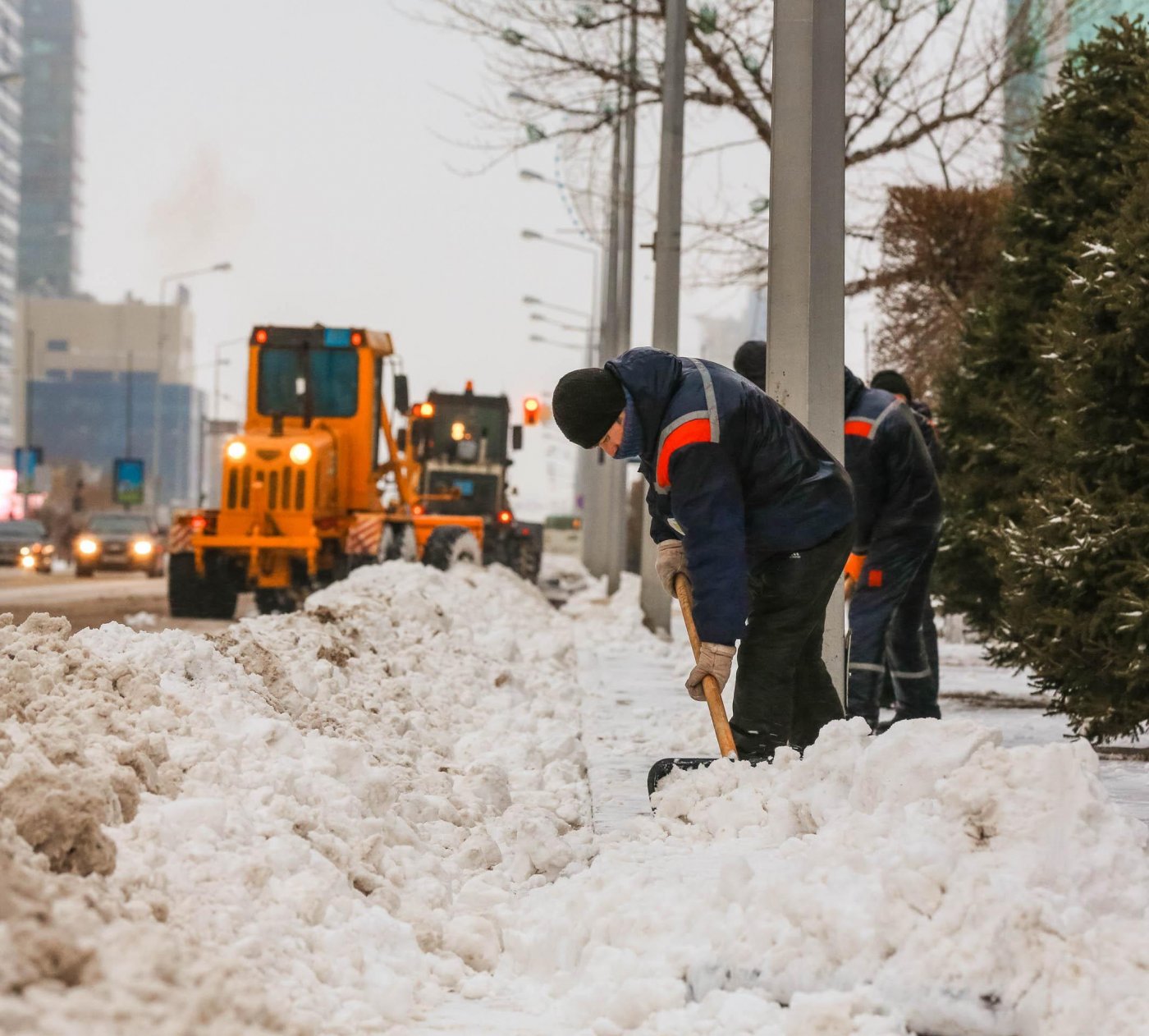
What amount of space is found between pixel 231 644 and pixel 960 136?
12789mm

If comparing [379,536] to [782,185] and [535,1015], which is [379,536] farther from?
[535,1015]

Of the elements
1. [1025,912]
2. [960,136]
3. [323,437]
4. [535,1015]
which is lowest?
[535,1015]

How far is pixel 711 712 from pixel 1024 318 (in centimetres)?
551

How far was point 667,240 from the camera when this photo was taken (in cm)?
1670

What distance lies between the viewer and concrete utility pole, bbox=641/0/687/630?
16.2 metres

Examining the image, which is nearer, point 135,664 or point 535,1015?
point 535,1015

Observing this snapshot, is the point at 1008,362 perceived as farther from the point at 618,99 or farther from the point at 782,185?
the point at 618,99

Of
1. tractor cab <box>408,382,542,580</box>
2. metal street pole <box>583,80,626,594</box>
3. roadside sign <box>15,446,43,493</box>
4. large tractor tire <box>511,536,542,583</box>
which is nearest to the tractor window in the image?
metal street pole <box>583,80,626,594</box>

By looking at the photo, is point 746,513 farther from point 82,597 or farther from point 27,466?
point 27,466

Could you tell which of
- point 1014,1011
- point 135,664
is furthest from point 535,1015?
point 135,664

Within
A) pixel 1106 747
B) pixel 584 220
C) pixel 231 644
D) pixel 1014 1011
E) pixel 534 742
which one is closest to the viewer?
pixel 1014 1011

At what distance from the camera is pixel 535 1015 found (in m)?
3.89

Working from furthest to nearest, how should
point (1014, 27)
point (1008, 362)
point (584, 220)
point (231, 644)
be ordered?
point (584, 220) → point (1014, 27) → point (1008, 362) → point (231, 644)

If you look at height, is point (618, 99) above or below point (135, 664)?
above
